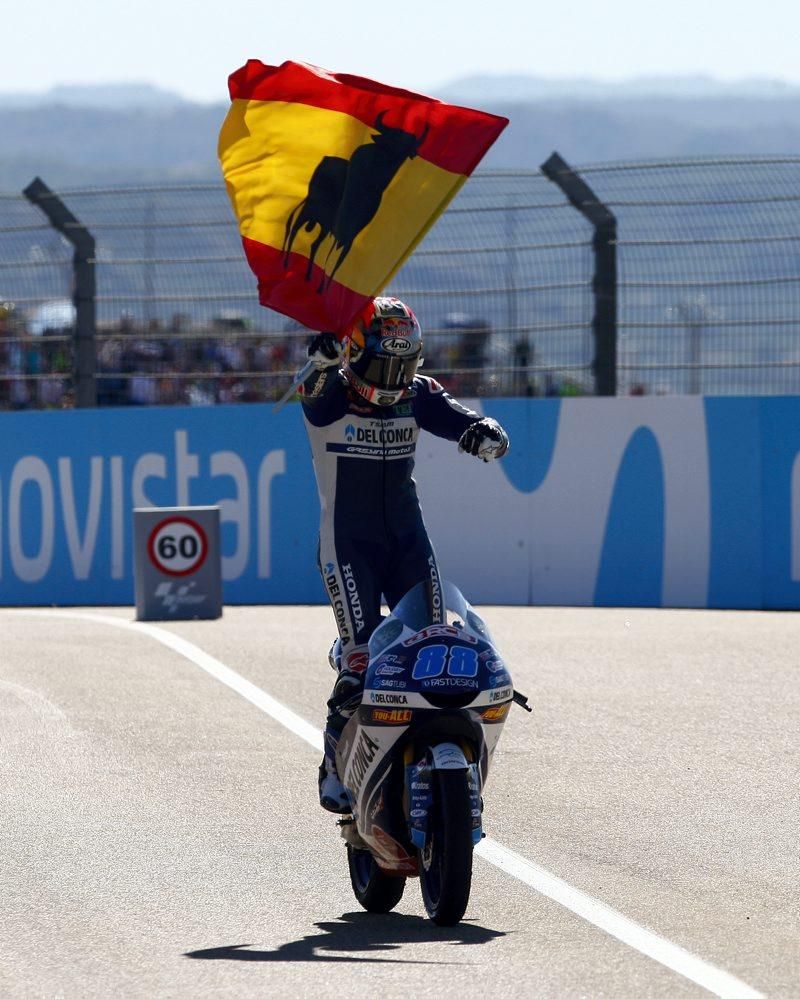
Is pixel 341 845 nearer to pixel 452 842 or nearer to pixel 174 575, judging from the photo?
pixel 452 842

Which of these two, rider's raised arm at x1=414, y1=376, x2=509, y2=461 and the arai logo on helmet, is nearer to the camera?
the arai logo on helmet

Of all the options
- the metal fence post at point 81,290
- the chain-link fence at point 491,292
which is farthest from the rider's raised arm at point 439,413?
the metal fence post at point 81,290

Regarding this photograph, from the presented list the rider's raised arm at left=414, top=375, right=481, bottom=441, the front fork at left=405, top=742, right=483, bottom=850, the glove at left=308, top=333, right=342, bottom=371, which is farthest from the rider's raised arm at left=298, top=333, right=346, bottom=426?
the front fork at left=405, top=742, right=483, bottom=850

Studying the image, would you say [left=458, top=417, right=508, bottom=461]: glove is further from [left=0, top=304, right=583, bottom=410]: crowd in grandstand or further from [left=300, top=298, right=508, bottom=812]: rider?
[left=0, top=304, right=583, bottom=410]: crowd in grandstand

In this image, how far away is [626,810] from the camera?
7.94 meters

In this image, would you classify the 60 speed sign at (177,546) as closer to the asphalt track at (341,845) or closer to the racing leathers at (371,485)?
the asphalt track at (341,845)

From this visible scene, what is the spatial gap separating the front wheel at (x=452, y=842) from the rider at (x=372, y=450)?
0.93 meters

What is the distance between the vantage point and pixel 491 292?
18.6 metres

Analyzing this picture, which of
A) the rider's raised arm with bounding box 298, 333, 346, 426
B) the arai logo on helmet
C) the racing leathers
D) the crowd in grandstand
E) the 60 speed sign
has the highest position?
the crowd in grandstand

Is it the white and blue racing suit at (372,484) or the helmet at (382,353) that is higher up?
the helmet at (382,353)

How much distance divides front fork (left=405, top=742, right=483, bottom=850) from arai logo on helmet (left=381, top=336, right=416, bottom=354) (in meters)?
1.52

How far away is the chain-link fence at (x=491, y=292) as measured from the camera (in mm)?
17688

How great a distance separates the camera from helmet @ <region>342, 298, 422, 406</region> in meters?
6.92

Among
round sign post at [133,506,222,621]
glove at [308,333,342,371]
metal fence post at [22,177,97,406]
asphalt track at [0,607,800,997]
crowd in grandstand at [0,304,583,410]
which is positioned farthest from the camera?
metal fence post at [22,177,97,406]
